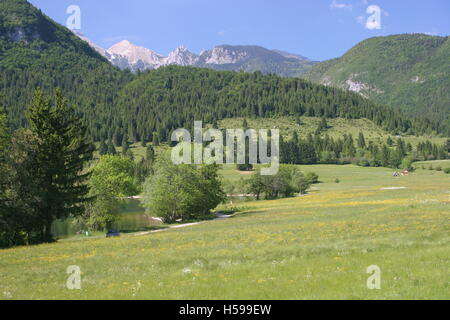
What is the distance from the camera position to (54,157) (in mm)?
42688

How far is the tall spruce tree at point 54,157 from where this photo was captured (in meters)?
41.6

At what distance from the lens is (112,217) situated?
61750 millimetres

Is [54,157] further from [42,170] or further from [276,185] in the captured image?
[276,185]

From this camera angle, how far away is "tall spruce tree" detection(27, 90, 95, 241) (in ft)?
136

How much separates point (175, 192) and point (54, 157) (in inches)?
1048

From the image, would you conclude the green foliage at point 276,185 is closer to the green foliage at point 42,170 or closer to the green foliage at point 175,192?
the green foliage at point 175,192

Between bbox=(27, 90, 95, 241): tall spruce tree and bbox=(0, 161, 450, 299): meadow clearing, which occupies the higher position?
bbox=(27, 90, 95, 241): tall spruce tree

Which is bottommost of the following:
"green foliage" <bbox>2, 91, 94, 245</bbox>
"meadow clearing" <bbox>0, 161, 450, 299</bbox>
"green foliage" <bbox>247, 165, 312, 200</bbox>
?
"green foliage" <bbox>247, 165, 312, 200</bbox>

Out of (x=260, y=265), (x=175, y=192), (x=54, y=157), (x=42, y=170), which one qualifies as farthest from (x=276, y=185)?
(x=260, y=265)

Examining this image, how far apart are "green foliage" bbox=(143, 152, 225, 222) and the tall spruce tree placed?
21181 mm

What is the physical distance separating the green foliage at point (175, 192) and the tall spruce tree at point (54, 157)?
2118cm

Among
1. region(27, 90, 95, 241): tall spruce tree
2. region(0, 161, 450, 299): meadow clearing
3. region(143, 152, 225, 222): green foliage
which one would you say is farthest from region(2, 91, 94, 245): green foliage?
region(143, 152, 225, 222): green foliage

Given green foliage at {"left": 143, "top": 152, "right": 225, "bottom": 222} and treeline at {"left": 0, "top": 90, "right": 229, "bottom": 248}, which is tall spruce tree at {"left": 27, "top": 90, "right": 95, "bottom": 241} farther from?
green foliage at {"left": 143, "top": 152, "right": 225, "bottom": 222}
